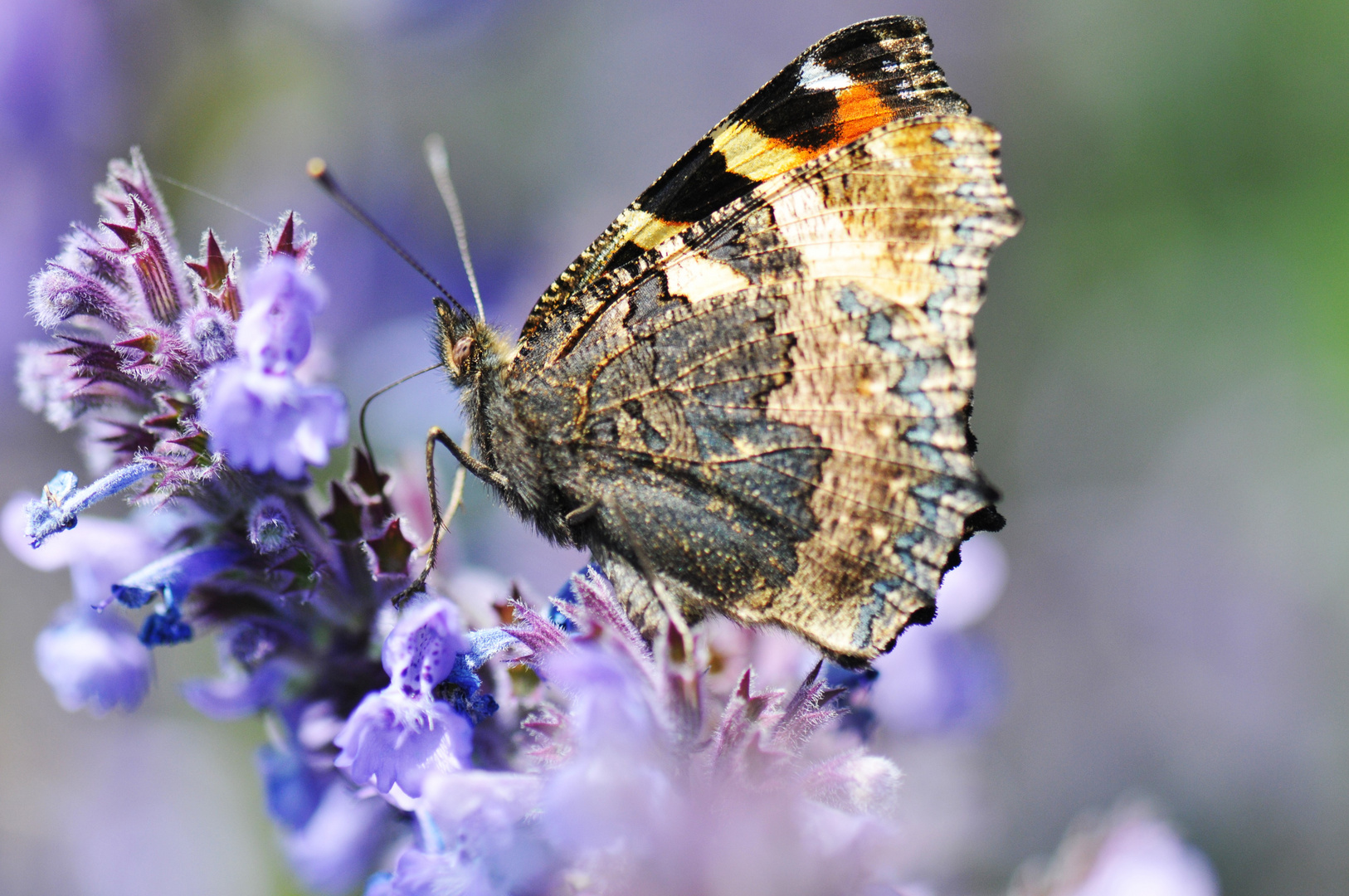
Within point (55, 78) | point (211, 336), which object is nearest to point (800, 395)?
point (211, 336)

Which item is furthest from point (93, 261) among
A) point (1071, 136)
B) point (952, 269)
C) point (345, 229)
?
point (1071, 136)

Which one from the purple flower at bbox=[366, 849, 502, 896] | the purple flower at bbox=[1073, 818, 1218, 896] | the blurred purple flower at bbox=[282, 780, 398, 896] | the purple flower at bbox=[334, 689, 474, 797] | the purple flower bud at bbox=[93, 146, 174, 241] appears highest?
the purple flower bud at bbox=[93, 146, 174, 241]

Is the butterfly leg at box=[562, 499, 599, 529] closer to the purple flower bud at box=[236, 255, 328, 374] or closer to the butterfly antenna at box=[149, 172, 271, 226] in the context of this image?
the purple flower bud at box=[236, 255, 328, 374]

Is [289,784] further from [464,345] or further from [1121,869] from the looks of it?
[1121,869]

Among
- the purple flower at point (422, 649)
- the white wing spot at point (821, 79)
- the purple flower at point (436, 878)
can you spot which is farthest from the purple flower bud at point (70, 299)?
the white wing spot at point (821, 79)

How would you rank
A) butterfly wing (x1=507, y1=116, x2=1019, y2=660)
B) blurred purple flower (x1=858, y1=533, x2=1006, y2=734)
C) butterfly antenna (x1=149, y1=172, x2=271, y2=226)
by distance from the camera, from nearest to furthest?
butterfly wing (x1=507, y1=116, x2=1019, y2=660), butterfly antenna (x1=149, y1=172, x2=271, y2=226), blurred purple flower (x1=858, y1=533, x2=1006, y2=734)

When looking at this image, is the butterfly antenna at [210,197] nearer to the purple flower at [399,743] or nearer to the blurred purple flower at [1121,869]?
the purple flower at [399,743]

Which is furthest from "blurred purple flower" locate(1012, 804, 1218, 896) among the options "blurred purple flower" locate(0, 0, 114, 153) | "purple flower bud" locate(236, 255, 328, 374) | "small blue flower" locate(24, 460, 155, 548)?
"blurred purple flower" locate(0, 0, 114, 153)
